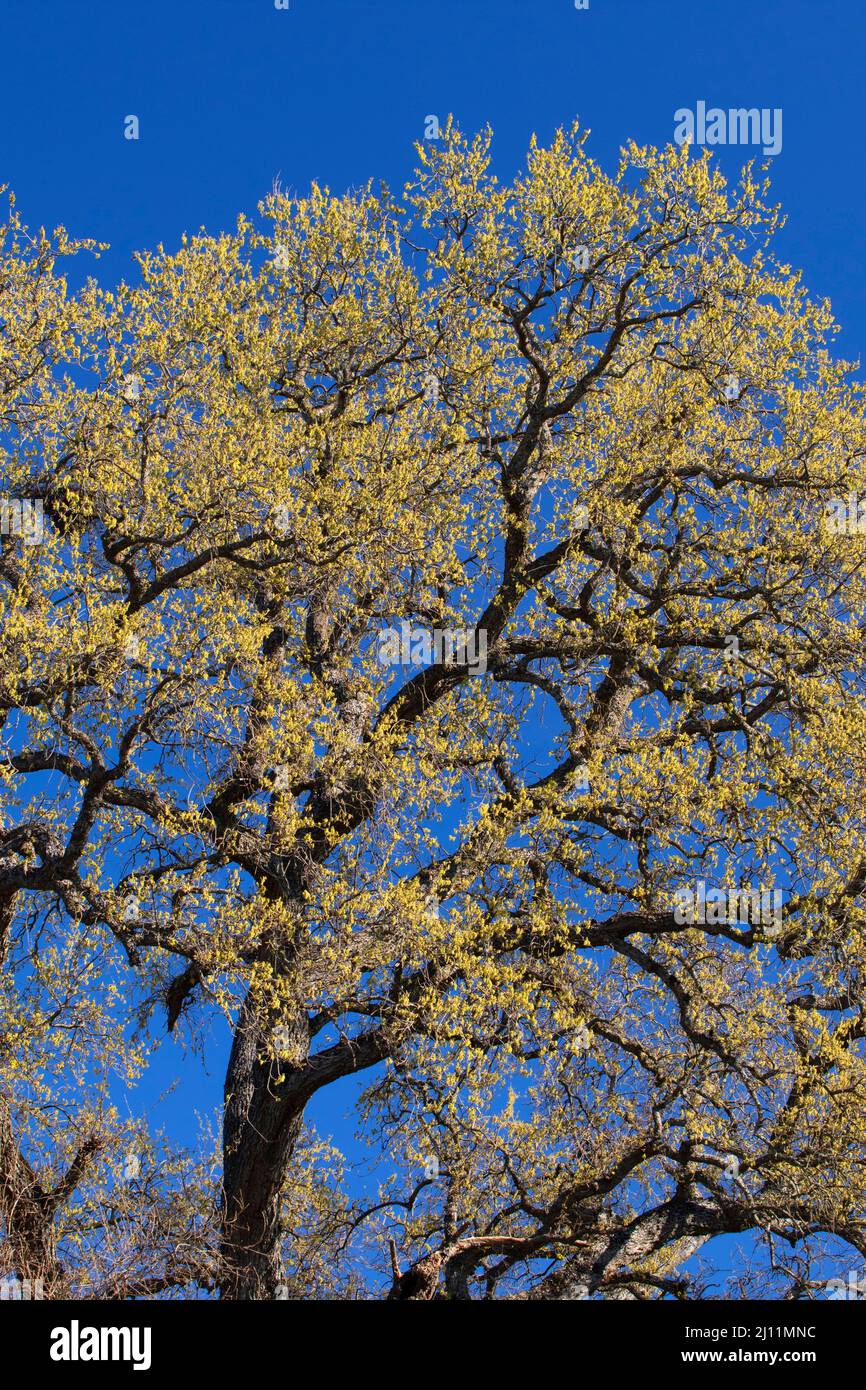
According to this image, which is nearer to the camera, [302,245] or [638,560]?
[638,560]

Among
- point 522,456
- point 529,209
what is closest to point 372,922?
point 522,456

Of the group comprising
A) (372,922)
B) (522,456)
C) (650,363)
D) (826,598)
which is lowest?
(372,922)

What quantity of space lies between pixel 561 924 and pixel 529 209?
913 centimetres

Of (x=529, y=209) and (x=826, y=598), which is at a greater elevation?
(x=529, y=209)

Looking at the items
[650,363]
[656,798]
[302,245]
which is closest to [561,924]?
[656,798]

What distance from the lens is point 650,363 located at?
20297 mm

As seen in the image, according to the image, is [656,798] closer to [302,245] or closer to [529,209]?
[529,209]

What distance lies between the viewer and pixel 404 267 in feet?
65.1

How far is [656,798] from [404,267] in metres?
8.77
